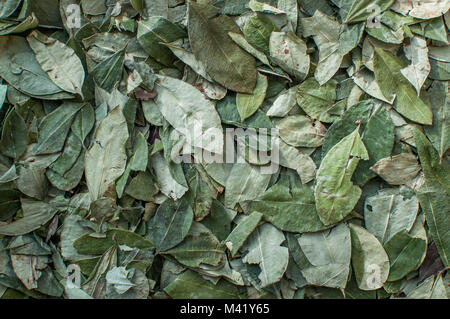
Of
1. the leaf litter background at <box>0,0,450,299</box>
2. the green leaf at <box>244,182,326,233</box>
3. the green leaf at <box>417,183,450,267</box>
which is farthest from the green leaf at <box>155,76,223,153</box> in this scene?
the green leaf at <box>417,183,450,267</box>

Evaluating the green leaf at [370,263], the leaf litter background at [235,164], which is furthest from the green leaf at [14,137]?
the green leaf at [370,263]

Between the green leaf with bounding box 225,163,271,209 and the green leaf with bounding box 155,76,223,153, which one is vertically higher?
the green leaf with bounding box 155,76,223,153

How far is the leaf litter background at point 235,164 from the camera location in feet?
2.06

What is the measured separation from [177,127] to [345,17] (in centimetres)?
31

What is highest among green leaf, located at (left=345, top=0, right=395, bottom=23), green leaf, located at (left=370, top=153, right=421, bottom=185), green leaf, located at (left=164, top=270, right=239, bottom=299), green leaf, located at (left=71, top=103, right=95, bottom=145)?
green leaf, located at (left=345, top=0, right=395, bottom=23)

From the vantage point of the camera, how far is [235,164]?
650 millimetres

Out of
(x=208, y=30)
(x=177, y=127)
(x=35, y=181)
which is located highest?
(x=208, y=30)

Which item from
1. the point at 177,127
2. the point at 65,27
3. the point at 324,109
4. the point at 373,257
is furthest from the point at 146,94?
the point at 373,257

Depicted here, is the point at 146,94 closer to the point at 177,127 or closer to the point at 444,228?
the point at 177,127

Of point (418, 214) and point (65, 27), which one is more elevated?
point (65, 27)

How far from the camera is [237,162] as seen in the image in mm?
650

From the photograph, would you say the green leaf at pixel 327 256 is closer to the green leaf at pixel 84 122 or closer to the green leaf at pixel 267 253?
the green leaf at pixel 267 253

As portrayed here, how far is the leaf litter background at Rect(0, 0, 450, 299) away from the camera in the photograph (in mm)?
629

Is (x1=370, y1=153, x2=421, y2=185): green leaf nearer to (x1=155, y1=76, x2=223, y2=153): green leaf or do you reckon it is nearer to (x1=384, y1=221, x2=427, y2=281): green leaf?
(x1=384, y1=221, x2=427, y2=281): green leaf
